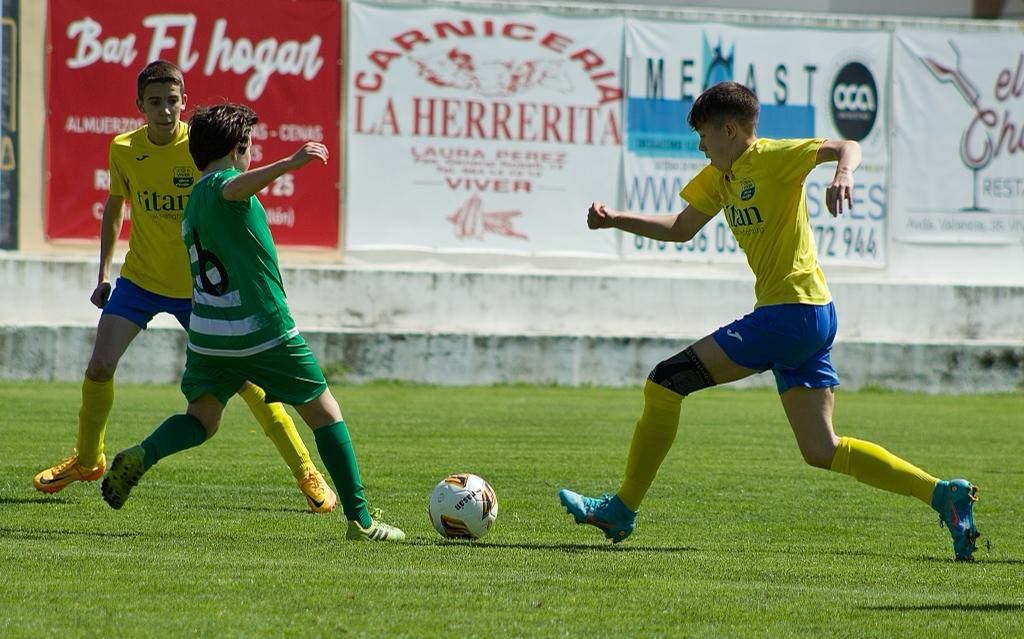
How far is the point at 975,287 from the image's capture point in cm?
2084

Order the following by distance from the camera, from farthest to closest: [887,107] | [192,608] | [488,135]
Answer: [887,107] → [488,135] → [192,608]

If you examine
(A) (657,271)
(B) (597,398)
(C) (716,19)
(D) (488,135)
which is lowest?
(B) (597,398)

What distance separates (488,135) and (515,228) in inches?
48.9

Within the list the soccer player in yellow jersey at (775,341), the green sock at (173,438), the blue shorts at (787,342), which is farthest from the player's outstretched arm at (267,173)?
the blue shorts at (787,342)

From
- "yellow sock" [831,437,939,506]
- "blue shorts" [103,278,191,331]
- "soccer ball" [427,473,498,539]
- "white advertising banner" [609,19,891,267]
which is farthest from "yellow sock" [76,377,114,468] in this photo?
"white advertising banner" [609,19,891,267]

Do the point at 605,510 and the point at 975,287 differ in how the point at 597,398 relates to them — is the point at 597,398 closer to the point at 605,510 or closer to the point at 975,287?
the point at 975,287

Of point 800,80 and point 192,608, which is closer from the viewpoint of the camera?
point 192,608

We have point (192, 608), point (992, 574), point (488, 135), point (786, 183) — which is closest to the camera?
point (192, 608)

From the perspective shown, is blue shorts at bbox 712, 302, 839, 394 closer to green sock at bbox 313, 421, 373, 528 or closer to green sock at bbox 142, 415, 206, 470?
green sock at bbox 313, 421, 373, 528

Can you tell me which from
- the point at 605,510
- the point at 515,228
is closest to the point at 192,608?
the point at 605,510

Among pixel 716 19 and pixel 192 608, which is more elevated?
pixel 716 19

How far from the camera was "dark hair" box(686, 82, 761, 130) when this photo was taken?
257 inches

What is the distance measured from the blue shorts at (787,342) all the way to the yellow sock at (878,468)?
293 mm

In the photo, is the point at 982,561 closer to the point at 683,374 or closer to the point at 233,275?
the point at 683,374
